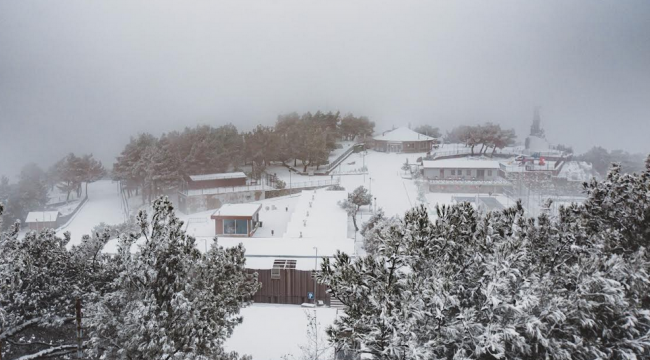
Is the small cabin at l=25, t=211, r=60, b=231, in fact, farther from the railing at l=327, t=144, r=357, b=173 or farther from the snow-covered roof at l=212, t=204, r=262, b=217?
the railing at l=327, t=144, r=357, b=173

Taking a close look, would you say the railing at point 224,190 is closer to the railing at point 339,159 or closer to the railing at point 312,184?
the railing at point 312,184

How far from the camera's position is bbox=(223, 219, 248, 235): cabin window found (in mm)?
14281

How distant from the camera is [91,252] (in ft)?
14.7

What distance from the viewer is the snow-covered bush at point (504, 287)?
2.56 meters

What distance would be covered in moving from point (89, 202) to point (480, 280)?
20.9 meters

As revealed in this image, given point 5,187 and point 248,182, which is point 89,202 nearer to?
point 5,187

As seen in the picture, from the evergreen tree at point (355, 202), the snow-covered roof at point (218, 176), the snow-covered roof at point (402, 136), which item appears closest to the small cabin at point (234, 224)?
the evergreen tree at point (355, 202)

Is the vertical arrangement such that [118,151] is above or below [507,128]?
below

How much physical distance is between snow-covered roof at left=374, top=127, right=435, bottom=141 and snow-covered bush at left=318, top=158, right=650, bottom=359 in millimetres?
25579

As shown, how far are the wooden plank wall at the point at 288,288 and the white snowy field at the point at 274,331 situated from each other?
0.75 feet

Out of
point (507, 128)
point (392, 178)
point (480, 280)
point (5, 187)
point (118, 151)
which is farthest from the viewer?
point (507, 128)

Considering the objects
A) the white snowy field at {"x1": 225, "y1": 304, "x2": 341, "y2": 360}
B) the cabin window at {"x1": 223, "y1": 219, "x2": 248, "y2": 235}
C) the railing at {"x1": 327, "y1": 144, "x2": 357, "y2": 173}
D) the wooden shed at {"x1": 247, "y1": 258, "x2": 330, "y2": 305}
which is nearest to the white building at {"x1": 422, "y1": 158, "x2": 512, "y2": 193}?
the railing at {"x1": 327, "y1": 144, "x2": 357, "y2": 173}

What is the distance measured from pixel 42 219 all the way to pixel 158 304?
1732 centimetres

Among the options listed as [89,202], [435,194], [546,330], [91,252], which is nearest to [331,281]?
[546,330]
